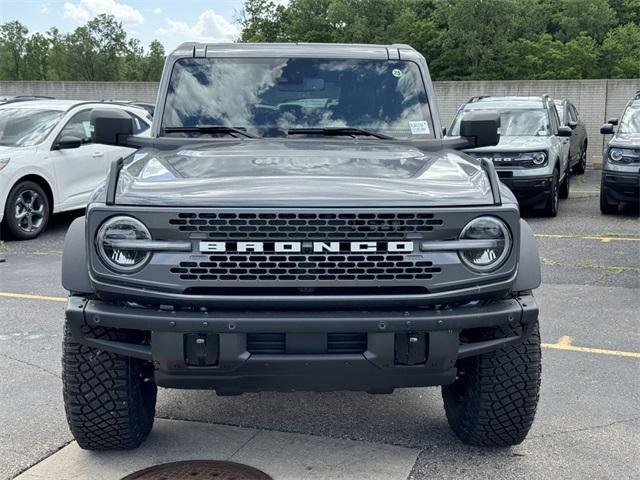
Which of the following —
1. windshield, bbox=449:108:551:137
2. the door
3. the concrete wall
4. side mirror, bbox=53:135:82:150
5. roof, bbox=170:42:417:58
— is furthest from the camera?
the concrete wall

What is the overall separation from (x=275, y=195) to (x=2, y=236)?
8037 millimetres

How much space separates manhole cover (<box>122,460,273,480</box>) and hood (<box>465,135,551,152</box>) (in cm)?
857

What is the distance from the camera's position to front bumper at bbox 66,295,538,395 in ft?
9.96

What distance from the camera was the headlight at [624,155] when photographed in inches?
425

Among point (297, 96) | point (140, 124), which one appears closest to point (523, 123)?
point (140, 124)

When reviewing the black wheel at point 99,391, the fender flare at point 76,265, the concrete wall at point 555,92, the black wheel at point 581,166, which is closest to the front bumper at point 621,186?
the black wheel at point 581,166

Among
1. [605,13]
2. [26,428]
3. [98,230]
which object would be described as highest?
[605,13]

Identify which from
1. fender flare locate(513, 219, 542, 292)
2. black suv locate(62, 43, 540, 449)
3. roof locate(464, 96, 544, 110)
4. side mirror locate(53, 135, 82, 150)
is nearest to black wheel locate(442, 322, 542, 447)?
black suv locate(62, 43, 540, 449)

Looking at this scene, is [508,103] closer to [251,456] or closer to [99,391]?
[251,456]

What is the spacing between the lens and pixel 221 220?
3.07 m

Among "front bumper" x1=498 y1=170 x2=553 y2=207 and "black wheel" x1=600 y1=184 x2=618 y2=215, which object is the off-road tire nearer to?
"black wheel" x1=600 y1=184 x2=618 y2=215

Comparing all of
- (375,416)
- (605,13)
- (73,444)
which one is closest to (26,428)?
(73,444)

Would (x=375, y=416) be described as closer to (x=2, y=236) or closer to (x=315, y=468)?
(x=315, y=468)

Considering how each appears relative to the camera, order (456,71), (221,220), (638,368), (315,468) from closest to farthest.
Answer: (221,220) < (315,468) < (638,368) < (456,71)
